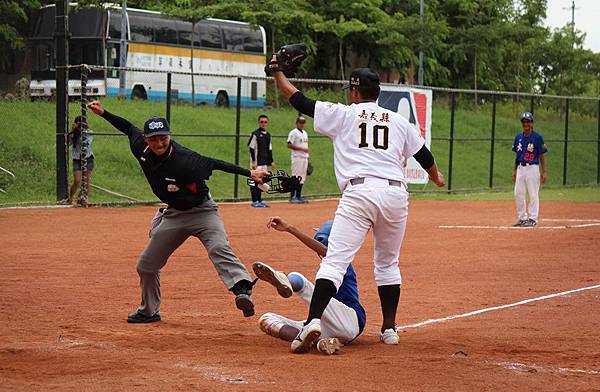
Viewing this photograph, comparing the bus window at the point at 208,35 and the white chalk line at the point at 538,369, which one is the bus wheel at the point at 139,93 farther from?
the white chalk line at the point at 538,369

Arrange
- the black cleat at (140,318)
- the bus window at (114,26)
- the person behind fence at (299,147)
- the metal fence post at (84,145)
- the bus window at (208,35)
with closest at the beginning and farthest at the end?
the black cleat at (140,318), the metal fence post at (84,145), the person behind fence at (299,147), the bus window at (114,26), the bus window at (208,35)

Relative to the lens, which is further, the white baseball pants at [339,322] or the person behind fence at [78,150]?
the person behind fence at [78,150]

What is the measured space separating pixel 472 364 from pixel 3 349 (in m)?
3.25

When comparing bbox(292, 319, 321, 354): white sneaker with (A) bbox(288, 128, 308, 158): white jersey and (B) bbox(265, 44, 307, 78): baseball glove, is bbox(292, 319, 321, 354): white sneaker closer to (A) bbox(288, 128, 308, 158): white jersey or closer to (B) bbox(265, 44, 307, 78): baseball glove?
(B) bbox(265, 44, 307, 78): baseball glove

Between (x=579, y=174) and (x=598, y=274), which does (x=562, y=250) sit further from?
(x=579, y=174)

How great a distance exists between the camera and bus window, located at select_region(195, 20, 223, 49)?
38719 millimetres

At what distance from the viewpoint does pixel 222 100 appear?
3531 cm

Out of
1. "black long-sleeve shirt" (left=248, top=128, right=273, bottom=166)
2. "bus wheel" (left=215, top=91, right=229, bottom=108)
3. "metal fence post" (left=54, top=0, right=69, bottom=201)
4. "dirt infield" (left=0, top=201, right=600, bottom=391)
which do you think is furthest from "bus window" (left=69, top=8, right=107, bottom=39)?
"dirt infield" (left=0, top=201, right=600, bottom=391)

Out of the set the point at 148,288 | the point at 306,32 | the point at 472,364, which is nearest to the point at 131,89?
the point at 306,32

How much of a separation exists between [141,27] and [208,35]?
11.1 ft

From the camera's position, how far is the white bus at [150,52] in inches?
1345

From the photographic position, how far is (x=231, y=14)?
42.8m

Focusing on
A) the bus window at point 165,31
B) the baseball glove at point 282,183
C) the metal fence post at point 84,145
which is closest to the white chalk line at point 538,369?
the baseball glove at point 282,183

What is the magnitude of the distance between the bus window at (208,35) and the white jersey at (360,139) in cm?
3157
